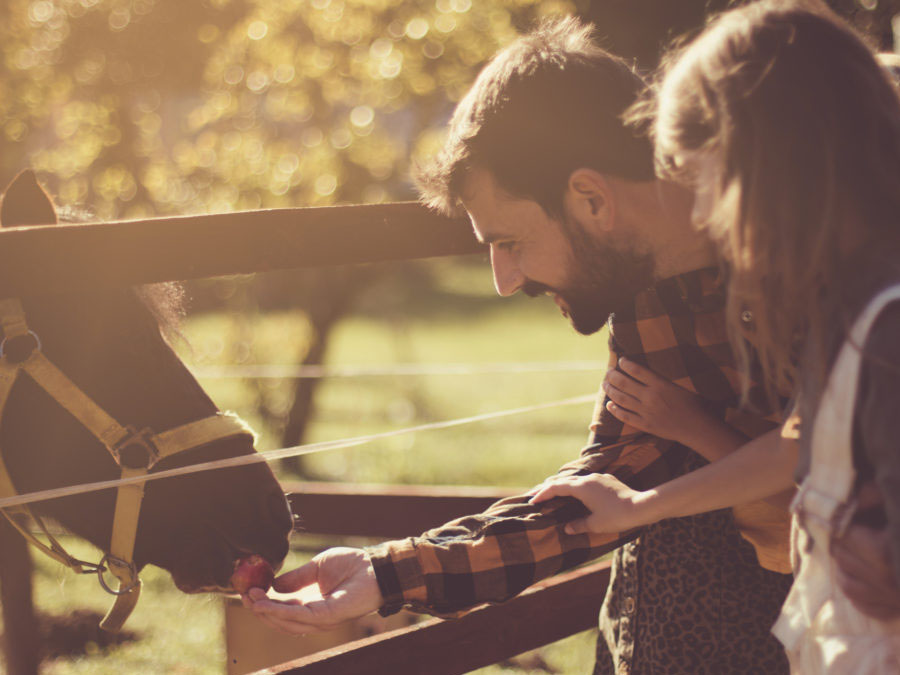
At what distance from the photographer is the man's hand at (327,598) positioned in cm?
135

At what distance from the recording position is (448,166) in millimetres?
1706

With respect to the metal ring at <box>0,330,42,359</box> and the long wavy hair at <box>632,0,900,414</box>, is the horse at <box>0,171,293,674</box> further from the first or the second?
the long wavy hair at <box>632,0,900,414</box>

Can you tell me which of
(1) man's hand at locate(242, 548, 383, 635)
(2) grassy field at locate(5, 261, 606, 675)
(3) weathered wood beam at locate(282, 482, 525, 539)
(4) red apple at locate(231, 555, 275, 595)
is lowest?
(2) grassy field at locate(5, 261, 606, 675)

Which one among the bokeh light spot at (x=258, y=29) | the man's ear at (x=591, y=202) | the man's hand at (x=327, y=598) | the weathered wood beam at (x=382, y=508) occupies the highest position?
the man's ear at (x=591, y=202)

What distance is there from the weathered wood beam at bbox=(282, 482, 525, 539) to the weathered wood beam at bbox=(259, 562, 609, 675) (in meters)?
1.11

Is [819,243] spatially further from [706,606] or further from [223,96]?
[223,96]

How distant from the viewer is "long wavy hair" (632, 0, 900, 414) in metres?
1.02

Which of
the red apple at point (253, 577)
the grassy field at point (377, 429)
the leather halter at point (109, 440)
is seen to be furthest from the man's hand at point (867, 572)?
the grassy field at point (377, 429)

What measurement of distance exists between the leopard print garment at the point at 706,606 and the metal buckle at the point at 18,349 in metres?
1.41

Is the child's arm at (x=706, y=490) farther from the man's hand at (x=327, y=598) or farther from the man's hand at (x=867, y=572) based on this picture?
the man's hand at (x=327, y=598)

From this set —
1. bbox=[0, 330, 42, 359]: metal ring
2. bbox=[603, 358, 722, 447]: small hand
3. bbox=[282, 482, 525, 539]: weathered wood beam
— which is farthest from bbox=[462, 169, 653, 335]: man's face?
bbox=[282, 482, 525, 539]: weathered wood beam

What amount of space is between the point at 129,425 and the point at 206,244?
0.45 metres

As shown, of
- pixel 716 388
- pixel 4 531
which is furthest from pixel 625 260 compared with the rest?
pixel 4 531

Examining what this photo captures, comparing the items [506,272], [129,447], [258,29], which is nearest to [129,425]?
[129,447]
